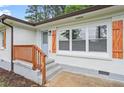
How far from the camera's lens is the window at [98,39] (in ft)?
23.0

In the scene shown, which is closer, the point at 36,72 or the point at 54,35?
the point at 36,72

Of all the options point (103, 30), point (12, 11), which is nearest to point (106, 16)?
point (103, 30)

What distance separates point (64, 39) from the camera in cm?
905

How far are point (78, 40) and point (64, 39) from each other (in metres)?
1.07

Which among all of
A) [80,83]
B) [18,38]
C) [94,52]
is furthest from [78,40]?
[18,38]

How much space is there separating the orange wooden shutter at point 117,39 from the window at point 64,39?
2913 mm

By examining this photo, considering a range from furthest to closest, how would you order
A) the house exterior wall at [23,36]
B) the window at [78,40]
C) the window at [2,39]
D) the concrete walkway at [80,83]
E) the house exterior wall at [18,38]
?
the window at [2,39] → the house exterior wall at [23,36] → the house exterior wall at [18,38] → the window at [78,40] → the concrete walkway at [80,83]

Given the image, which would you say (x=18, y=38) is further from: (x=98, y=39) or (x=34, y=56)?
(x=98, y=39)

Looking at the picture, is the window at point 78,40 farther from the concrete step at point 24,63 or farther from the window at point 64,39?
the concrete step at point 24,63

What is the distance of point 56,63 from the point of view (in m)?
8.93

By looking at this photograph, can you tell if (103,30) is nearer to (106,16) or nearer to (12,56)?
(106,16)

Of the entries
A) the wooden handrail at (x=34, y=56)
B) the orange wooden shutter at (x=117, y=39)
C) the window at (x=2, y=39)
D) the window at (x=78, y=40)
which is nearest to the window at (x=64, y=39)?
the window at (x=78, y=40)

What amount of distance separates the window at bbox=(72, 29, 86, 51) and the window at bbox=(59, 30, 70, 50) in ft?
1.56

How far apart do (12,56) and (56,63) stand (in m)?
2.47
